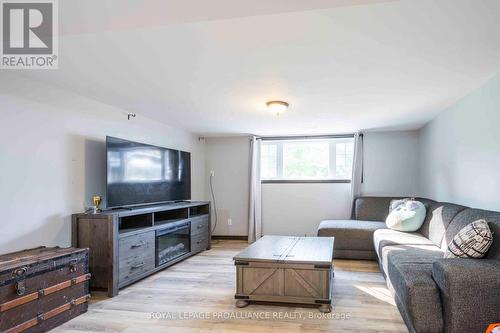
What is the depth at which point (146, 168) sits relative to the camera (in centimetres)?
416

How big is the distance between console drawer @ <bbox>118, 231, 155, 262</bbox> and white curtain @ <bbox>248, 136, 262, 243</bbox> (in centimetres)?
249

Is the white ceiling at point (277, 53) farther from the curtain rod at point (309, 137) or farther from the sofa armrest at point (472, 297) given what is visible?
the curtain rod at point (309, 137)

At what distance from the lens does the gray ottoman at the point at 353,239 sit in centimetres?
457

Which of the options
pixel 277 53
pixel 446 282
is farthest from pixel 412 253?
pixel 277 53

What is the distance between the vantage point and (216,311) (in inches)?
110

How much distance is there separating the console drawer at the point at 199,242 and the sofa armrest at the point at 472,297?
3.51m

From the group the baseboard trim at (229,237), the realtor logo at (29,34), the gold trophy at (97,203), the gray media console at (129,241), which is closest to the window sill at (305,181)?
the baseboard trim at (229,237)

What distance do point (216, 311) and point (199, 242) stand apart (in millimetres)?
2305

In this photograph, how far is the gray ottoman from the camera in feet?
15.0

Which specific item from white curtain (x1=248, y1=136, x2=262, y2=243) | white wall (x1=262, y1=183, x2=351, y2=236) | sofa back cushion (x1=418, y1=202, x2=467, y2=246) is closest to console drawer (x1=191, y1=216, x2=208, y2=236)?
white curtain (x1=248, y1=136, x2=262, y2=243)

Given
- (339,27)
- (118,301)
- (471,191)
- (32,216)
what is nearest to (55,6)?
(339,27)

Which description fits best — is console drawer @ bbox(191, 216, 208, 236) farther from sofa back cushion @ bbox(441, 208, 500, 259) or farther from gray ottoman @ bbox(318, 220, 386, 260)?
sofa back cushion @ bbox(441, 208, 500, 259)

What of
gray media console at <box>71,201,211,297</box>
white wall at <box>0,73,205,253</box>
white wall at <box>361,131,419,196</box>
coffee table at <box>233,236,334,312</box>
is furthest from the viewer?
white wall at <box>361,131,419,196</box>

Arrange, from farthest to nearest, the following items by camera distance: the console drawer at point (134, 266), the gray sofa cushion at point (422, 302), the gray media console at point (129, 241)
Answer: the console drawer at point (134, 266)
the gray media console at point (129, 241)
the gray sofa cushion at point (422, 302)
